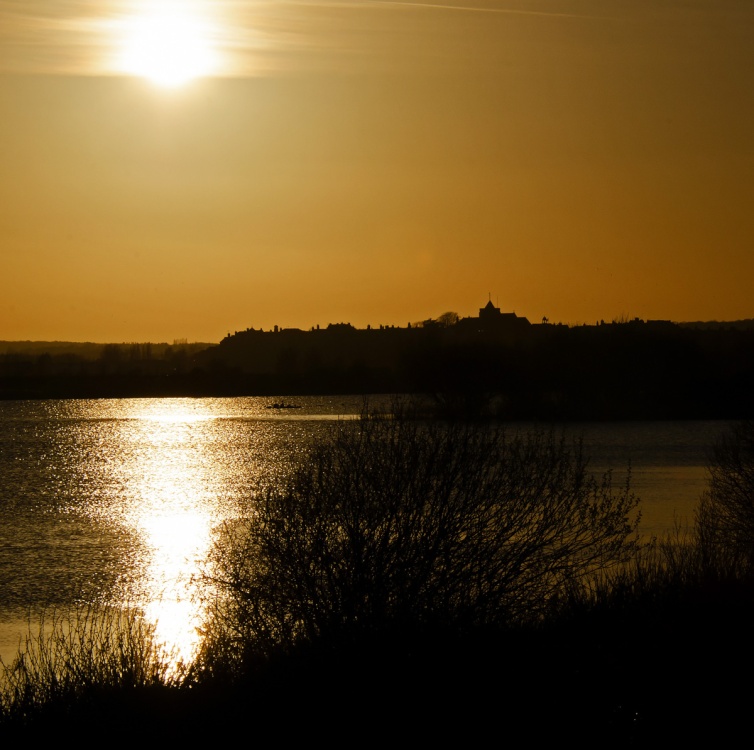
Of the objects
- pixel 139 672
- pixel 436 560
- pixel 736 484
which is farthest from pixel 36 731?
pixel 736 484

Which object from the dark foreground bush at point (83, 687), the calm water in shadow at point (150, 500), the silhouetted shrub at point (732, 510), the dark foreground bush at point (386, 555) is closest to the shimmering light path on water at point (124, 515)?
the calm water in shadow at point (150, 500)

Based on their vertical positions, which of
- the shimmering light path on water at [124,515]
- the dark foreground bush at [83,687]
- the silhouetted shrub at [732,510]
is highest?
the silhouetted shrub at [732,510]

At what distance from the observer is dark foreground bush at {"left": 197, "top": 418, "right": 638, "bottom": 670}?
17.2m

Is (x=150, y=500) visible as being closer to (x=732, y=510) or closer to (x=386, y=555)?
(x=732, y=510)

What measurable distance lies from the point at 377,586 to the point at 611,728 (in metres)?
5.81

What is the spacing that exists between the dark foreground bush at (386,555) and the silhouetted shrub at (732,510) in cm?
782

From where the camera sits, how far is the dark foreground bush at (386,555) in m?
17.2

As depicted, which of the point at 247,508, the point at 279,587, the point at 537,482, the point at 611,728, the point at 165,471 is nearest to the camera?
the point at 611,728

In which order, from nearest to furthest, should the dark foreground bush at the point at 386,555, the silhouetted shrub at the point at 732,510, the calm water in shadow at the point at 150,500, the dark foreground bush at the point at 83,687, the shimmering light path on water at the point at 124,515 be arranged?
the dark foreground bush at the point at 83,687
the dark foreground bush at the point at 386,555
the shimmering light path on water at the point at 124,515
the calm water in shadow at the point at 150,500
the silhouetted shrub at the point at 732,510

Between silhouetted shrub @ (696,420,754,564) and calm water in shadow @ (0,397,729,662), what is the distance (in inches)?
93.5

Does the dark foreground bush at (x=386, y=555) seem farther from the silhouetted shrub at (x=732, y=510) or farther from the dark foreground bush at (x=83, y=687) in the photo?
the silhouetted shrub at (x=732, y=510)

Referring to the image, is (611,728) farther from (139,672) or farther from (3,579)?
(3,579)

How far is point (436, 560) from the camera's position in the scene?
60.9 feet

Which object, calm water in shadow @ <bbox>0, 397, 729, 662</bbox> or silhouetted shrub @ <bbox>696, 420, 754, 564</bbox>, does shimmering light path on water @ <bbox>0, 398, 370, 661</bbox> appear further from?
silhouetted shrub @ <bbox>696, 420, 754, 564</bbox>
